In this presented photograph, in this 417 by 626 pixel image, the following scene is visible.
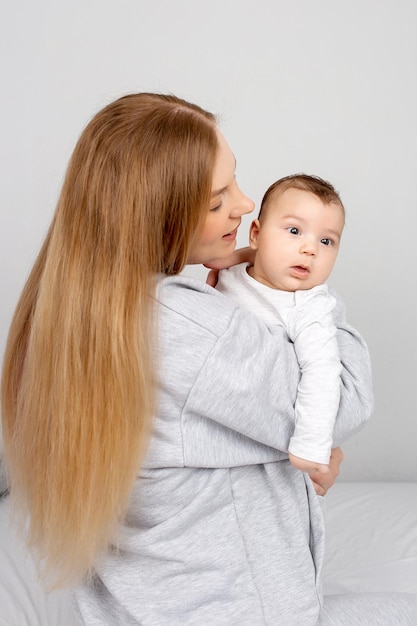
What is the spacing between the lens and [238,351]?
1.30 m

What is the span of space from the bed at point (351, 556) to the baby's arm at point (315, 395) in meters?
0.51

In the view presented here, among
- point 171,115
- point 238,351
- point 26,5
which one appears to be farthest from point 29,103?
point 238,351

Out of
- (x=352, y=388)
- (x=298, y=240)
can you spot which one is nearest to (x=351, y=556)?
(x=352, y=388)

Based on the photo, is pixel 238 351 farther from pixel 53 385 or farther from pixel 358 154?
pixel 358 154

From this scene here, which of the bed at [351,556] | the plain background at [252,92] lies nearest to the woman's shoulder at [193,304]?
the bed at [351,556]

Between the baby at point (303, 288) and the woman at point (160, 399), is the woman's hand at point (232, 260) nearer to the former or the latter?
the baby at point (303, 288)

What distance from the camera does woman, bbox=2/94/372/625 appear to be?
1.30 meters

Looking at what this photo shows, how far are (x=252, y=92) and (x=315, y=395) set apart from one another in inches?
66.0

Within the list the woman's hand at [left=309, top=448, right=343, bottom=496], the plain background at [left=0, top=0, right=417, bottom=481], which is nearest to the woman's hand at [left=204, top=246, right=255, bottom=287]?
A: the woman's hand at [left=309, top=448, right=343, bottom=496]

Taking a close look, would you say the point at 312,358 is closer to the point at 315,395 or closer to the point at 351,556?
the point at 315,395

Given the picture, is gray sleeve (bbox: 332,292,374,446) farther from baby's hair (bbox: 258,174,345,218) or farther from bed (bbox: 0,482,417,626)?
bed (bbox: 0,482,417,626)

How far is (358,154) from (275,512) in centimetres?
173

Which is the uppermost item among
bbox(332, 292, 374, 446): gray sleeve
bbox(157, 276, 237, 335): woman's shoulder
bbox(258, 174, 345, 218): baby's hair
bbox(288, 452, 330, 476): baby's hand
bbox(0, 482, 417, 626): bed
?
bbox(258, 174, 345, 218): baby's hair

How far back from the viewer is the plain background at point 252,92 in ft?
8.85
